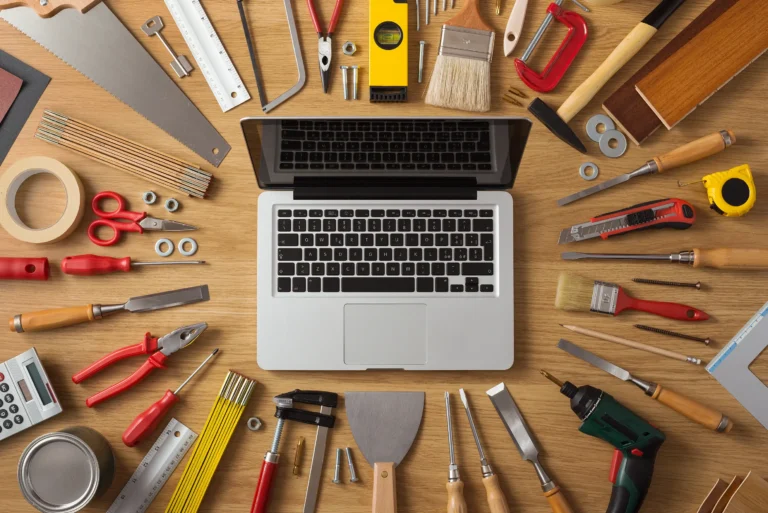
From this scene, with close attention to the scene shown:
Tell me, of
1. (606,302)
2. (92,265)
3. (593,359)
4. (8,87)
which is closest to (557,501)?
(593,359)

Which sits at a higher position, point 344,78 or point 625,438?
point 344,78

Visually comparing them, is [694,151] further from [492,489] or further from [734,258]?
[492,489]

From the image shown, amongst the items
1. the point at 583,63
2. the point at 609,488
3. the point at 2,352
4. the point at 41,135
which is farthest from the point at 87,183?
the point at 609,488

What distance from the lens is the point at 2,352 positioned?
1144 millimetres

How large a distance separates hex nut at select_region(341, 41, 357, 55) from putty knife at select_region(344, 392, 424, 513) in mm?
695

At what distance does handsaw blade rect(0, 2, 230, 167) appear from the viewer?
1.17m

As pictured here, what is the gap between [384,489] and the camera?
108cm

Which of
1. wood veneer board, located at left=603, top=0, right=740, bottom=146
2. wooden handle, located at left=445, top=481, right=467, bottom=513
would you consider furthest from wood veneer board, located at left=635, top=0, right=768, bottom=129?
wooden handle, located at left=445, top=481, right=467, bottom=513

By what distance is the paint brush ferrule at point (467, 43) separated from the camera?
1.17 meters

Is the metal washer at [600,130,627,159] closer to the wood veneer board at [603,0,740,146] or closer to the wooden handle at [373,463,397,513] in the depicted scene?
the wood veneer board at [603,0,740,146]

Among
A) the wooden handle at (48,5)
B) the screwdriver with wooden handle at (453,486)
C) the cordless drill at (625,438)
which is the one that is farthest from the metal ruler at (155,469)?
the wooden handle at (48,5)

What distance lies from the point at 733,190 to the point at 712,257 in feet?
0.45

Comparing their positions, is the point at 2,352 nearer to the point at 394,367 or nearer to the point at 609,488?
the point at 394,367

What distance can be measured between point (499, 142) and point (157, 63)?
2.36 feet
